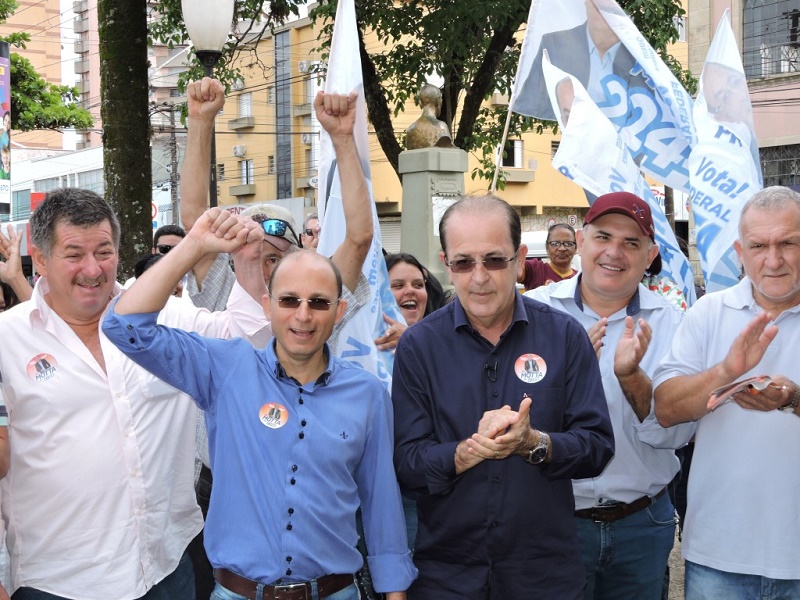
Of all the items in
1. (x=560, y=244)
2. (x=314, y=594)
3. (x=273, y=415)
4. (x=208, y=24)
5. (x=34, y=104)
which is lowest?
(x=314, y=594)

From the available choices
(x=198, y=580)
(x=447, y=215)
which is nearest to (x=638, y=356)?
(x=447, y=215)

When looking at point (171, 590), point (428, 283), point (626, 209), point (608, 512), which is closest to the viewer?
point (171, 590)

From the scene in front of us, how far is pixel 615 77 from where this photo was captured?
609 cm

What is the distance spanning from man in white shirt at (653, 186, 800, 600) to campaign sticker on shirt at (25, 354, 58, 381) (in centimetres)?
211

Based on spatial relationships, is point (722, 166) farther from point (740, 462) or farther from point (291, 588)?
point (291, 588)

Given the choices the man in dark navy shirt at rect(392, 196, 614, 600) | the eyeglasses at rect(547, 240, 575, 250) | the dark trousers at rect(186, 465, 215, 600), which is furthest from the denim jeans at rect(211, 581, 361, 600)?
the eyeglasses at rect(547, 240, 575, 250)

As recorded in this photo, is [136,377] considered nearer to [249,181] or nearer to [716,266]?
[716,266]

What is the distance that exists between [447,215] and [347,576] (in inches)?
48.8

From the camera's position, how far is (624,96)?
5.98m

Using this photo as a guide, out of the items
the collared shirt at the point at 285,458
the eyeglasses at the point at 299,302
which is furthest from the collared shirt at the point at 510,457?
the eyeglasses at the point at 299,302

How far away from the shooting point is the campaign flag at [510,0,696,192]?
579cm

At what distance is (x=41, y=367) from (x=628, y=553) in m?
2.28

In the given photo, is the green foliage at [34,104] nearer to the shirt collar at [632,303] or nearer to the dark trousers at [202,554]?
the dark trousers at [202,554]

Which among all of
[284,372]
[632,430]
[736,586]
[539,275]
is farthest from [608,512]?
[539,275]
